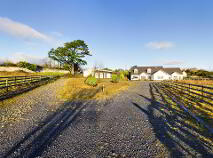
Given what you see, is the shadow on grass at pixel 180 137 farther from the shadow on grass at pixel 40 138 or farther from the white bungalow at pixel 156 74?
the white bungalow at pixel 156 74

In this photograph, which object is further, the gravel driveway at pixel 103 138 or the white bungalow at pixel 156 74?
the white bungalow at pixel 156 74

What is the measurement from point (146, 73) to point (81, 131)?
56.7 metres

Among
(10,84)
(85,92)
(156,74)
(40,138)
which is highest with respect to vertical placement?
(156,74)

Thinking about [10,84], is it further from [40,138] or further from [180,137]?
[180,137]

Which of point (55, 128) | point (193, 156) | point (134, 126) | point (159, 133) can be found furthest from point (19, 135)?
point (193, 156)

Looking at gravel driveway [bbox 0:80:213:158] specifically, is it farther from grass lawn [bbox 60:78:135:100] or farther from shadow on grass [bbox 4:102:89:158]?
grass lawn [bbox 60:78:135:100]

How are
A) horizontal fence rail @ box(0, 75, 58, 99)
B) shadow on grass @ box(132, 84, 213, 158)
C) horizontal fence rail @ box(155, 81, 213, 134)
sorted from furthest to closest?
horizontal fence rail @ box(0, 75, 58, 99)
horizontal fence rail @ box(155, 81, 213, 134)
shadow on grass @ box(132, 84, 213, 158)

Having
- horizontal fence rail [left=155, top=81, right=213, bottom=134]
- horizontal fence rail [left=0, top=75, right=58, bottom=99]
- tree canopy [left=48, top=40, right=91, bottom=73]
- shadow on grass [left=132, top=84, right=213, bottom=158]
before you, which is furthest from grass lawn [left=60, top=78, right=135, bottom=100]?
tree canopy [left=48, top=40, right=91, bottom=73]

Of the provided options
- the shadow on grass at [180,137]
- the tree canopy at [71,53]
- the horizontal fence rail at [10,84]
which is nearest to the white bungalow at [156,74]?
the tree canopy at [71,53]

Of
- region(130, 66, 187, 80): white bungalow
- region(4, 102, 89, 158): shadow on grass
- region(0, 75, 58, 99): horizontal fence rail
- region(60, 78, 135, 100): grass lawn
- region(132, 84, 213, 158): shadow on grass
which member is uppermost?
region(130, 66, 187, 80): white bungalow

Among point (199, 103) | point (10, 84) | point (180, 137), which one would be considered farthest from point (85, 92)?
point (180, 137)

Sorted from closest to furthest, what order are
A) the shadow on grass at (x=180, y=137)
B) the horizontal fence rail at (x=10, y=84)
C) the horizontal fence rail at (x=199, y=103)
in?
the shadow on grass at (x=180, y=137), the horizontal fence rail at (x=199, y=103), the horizontal fence rail at (x=10, y=84)

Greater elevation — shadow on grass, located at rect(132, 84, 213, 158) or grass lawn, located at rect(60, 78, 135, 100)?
grass lawn, located at rect(60, 78, 135, 100)

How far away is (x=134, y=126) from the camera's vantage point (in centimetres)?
517
